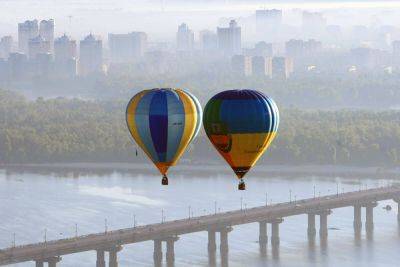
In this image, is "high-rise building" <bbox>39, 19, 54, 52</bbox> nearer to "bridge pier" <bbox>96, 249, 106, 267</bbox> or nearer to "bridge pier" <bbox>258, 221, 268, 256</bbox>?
"bridge pier" <bbox>258, 221, 268, 256</bbox>

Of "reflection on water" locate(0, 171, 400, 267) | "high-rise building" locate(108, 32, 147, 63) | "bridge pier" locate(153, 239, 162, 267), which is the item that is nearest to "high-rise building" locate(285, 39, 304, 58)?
"high-rise building" locate(108, 32, 147, 63)

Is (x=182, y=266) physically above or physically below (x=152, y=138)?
below

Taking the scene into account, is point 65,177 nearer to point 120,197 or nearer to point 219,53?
point 120,197

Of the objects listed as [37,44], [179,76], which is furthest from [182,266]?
[37,44]

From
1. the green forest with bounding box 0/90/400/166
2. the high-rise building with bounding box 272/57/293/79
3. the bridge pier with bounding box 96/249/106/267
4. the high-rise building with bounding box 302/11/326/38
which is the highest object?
the high-rise building with bounding box 302/11/326/38

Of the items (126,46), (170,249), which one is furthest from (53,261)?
(126,46)

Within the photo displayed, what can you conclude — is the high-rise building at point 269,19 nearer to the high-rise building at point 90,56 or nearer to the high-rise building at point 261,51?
the high-rise building at point 261,51
